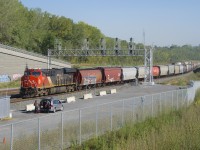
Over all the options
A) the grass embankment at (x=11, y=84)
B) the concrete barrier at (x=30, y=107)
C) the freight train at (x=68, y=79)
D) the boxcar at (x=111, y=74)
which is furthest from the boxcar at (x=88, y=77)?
the concrete barrier at (x=30, y=107)

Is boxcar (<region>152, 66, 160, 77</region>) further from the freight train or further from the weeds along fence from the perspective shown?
the weeds along fence

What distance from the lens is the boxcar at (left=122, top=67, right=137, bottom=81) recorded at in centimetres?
7231

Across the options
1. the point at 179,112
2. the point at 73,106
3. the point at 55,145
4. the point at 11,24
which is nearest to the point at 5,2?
the point at 11,24

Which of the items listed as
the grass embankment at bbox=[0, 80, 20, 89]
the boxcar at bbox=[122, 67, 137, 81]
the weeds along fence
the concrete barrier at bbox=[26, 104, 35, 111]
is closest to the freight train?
the boxcar at bbox=[122, 67, 137, 81]

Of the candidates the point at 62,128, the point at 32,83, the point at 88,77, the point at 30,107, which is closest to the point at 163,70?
the point at 88,77

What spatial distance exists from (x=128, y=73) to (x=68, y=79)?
2436 centimetres

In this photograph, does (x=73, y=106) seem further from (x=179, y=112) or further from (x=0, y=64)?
(x=0, y=64)

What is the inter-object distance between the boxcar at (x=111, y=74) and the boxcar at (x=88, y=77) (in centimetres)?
158

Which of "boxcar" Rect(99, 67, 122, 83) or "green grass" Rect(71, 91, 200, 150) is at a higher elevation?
"boxcar" Rect(99, 67, 122, 83)

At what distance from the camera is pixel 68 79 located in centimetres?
5222

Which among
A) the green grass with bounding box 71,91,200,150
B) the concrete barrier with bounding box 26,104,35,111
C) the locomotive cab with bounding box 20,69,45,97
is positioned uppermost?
the locomotive cab with bounding box 20,69,45,97

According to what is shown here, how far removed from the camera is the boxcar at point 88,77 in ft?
182

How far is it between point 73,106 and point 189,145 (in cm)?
2222

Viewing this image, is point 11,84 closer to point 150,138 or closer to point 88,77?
point 88,77
